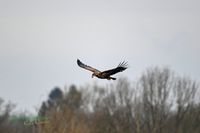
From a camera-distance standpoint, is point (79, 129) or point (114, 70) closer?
point (114, 70)

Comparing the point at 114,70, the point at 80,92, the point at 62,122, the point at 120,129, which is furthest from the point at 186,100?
the point at 114,70

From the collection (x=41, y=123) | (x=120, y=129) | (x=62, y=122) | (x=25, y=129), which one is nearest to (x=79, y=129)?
(x=62, y=122)

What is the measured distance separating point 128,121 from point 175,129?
170 inches

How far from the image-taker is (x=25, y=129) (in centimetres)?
7938

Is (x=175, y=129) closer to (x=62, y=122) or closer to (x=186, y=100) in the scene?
(x=186, y=100)

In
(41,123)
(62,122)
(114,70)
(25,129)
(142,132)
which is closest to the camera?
(114,70)

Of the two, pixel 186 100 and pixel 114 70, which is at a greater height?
pixel 186 100

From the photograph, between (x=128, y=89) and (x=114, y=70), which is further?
(x=128, y=89)

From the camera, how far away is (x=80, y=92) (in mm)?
115375

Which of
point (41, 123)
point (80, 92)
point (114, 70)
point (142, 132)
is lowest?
point (114, 70)

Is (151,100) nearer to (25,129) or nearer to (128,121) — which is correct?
(128,121)

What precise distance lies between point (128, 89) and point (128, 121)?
10.4ft

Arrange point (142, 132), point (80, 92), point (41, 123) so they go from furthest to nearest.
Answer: point (80, 92), point (142, 132), point (41, 123)

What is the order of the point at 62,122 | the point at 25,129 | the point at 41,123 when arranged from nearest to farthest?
the point at 41,123 < the point at 62,122 < the point at 25,129
